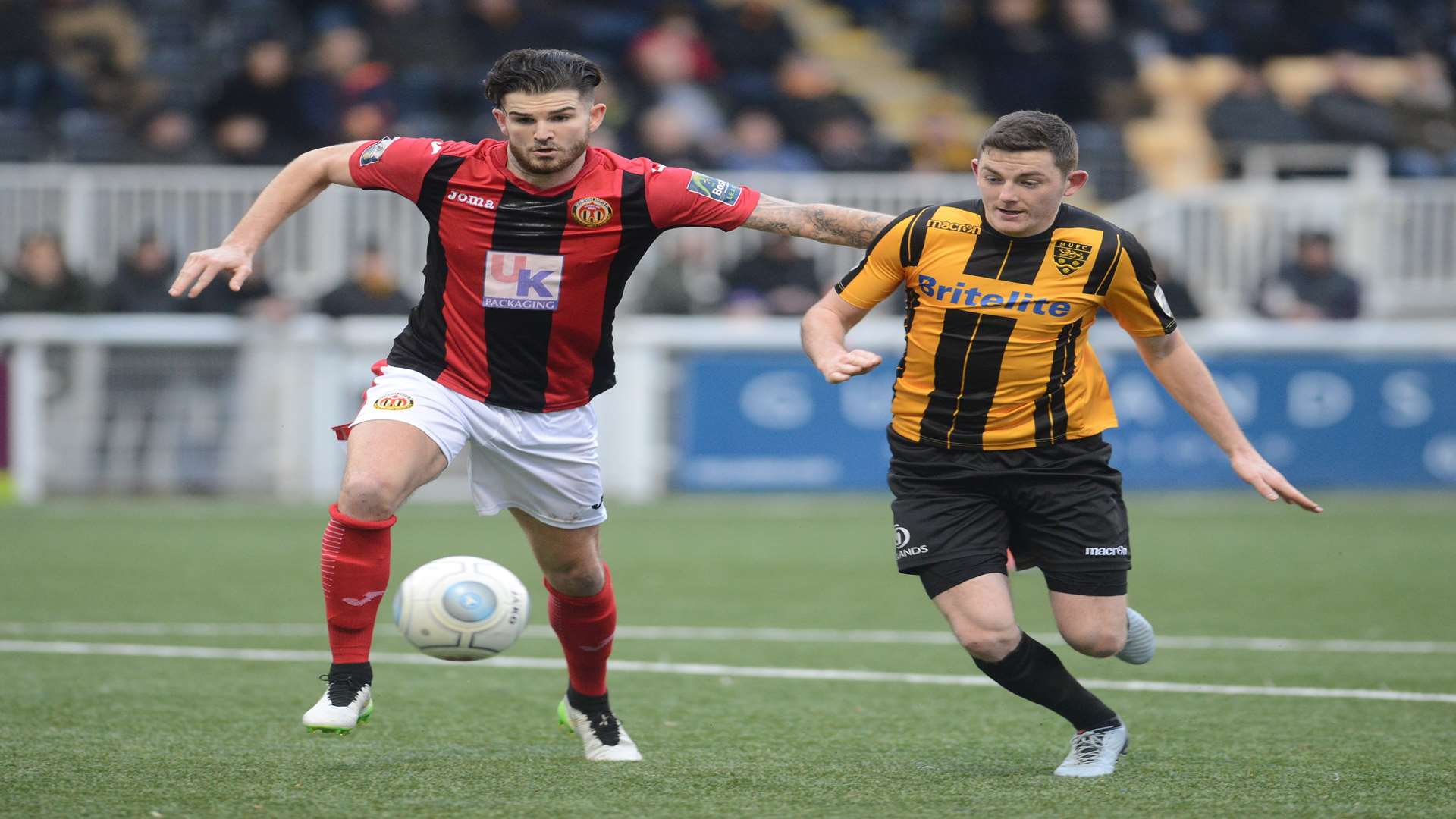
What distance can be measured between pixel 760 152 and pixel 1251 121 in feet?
16.3

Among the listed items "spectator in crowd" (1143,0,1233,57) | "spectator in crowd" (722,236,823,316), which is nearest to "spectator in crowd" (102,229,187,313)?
"spectator in crowd" (722,236,823,316)

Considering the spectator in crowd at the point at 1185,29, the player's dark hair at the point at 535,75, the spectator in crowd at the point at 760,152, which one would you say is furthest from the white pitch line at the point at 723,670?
the spectator in crowd at the point at 1185,29

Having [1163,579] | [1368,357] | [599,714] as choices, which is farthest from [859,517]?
[599,714]

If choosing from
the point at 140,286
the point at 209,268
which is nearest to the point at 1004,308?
the point at 209,268

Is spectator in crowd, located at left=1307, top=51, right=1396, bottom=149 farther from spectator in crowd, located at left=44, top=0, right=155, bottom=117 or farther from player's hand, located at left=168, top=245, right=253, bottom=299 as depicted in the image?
player's hand, located at left=168, top=245, right=253, bottom=299

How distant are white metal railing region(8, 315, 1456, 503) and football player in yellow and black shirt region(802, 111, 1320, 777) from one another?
8.90 meters

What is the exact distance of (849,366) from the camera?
14.9ft

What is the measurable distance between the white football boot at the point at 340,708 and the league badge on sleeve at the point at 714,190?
1647 millimetres

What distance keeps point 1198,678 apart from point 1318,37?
607 inches

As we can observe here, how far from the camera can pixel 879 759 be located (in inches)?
206

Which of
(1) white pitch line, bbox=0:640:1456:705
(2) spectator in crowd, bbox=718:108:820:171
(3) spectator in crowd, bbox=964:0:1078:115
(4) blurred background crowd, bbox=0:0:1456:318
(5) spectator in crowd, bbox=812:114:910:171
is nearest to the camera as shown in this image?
(1) white pitch line, bbox=0:640:1456:705

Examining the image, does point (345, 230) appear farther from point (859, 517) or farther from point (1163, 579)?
point (1163, 579)

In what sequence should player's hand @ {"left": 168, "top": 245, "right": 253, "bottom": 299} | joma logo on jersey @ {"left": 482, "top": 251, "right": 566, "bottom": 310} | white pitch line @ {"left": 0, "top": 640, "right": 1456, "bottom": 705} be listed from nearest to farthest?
1. player's hand @ {"left": 168, "top": 245, "right": 253, "bottom": 299}
2. joma logo on jersey @ {"left": 482, "top": 251, "right": 566, "bottom": 310}
3. white pitch line @ {"left": 0, "top": 640, "right": 1456, "bottom": 705}

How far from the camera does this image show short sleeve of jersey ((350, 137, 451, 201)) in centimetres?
524
